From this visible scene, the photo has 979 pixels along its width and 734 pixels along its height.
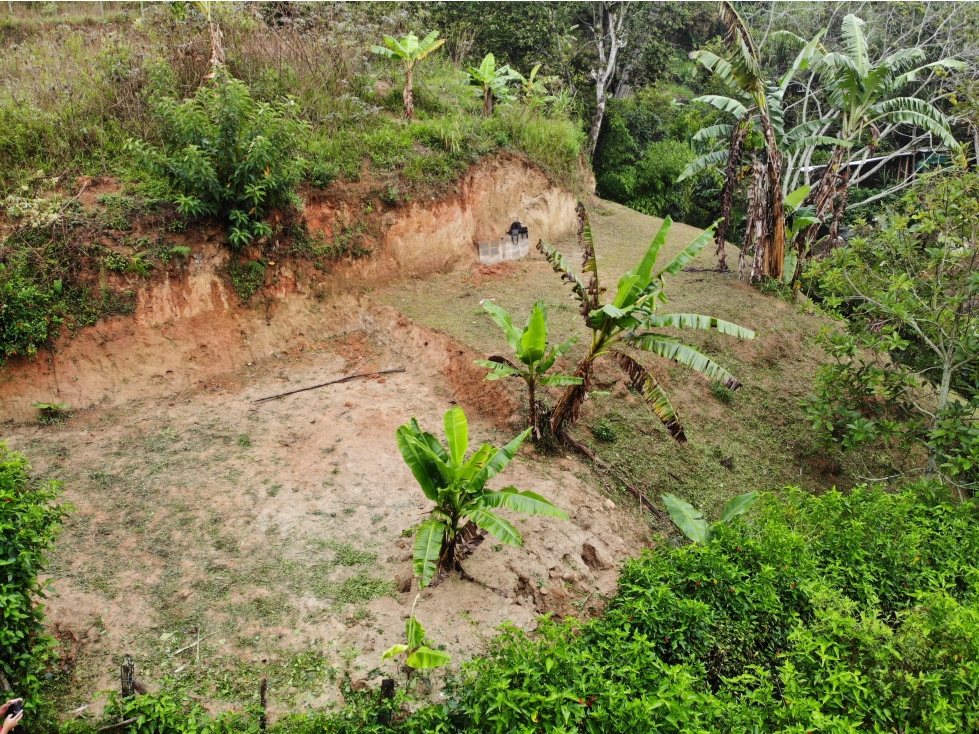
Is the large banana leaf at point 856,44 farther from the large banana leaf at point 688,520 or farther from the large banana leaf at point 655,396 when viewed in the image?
the large banana leaf at point 688,520

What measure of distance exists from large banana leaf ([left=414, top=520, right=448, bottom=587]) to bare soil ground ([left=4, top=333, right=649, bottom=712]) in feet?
1.84

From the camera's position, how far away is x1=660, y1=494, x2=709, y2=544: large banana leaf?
20.2ft

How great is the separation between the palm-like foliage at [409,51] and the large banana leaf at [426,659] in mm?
10346

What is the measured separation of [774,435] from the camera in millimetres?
9477

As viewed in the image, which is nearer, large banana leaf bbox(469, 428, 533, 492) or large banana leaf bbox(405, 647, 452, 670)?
large banana leaf bbox(405, 647, 452, 670)

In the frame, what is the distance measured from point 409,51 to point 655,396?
A: 8480 millimetres

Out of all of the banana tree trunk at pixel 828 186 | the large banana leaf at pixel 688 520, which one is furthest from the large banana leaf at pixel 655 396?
the banana tree trunk at pixel 828 186

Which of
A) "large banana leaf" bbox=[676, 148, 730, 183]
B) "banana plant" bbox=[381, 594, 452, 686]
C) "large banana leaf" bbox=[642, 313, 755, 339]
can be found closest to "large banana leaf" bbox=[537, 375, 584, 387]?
"large banana leaf" bbox=[642, 313, 755, 339]

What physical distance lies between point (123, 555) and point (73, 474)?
1646 millimetres

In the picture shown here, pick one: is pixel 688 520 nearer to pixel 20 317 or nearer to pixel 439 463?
pixel 439 463

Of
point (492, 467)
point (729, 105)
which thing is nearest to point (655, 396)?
point (492, 467)

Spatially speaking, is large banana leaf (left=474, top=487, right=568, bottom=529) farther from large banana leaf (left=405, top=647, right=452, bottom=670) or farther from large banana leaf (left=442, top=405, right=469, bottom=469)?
large banana leaf (left=405, top=647, right=452, bottom=670)

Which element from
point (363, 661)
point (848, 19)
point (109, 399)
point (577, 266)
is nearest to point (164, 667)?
point (363, 661)

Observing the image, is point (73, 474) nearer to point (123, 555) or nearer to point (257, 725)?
point (123, 555)
